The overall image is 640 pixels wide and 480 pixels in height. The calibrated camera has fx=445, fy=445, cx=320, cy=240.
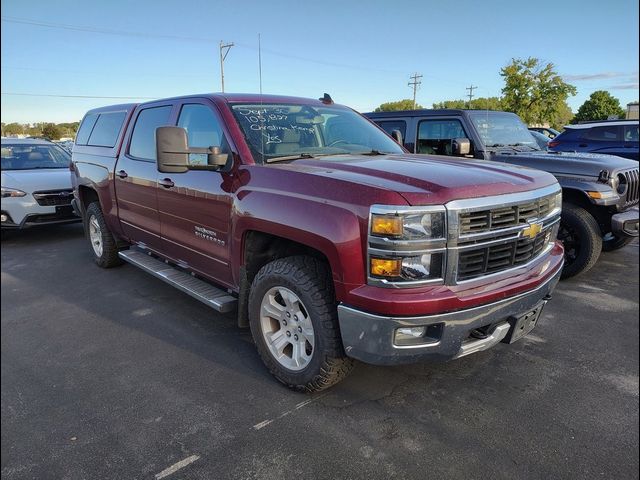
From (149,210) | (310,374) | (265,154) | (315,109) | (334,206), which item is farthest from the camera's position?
(149,210)

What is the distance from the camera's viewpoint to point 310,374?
2.80 metres

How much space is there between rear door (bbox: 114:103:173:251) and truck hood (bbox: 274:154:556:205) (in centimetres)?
182

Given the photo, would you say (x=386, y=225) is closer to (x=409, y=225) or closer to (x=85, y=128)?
(x=409, y=225)

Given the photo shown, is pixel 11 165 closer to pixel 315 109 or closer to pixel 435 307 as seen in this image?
pixel 315 109

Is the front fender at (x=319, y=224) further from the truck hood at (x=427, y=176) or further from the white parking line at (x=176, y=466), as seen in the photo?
the white parking line at (x=176, y=466)

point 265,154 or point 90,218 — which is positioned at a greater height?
point 265,154

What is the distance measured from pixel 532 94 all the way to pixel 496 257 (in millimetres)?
15388

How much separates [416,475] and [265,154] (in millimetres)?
2272

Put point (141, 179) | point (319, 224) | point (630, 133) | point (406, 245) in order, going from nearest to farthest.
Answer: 1. point (406, 245)
2. point (319, 224)
3. point (141, 179)
4. point (630, 133)

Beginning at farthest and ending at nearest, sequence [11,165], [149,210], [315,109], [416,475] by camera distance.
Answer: [11,165], [149,210], [315,109], [416,475]

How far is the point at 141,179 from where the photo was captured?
4438 mm

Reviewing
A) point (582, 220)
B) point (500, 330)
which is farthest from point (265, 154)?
point (582, 220)

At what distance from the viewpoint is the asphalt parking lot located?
89.8 inches

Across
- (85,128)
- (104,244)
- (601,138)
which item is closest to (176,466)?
(104,244)
